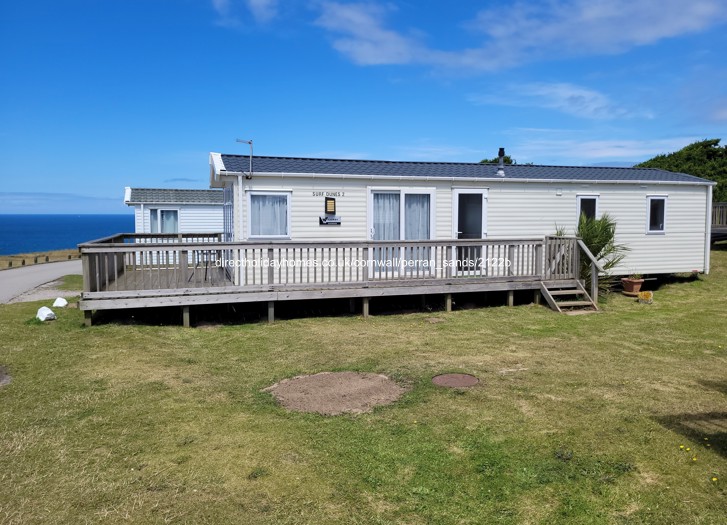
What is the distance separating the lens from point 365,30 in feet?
57.0

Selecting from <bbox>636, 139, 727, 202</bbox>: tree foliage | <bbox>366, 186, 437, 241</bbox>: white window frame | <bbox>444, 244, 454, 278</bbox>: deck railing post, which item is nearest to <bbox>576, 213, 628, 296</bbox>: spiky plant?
<bbox>444, 244, 454, 278</bbox>: deck railing post

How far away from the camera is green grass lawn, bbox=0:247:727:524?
345cm

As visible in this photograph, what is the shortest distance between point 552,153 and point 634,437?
99.7ft

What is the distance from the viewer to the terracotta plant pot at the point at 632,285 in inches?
495

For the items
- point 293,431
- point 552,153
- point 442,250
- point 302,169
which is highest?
point 552,153

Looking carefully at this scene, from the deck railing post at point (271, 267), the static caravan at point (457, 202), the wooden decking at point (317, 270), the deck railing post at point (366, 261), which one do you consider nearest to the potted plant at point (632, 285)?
the static caravan at point (457, 202)

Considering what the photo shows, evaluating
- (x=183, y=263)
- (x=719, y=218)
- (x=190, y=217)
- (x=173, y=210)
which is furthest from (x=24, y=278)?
→ (x=719, y=218)

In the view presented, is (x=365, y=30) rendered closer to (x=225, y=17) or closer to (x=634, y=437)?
(x=225, y=17)

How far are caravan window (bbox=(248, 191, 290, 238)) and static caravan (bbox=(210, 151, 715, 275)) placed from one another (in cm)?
2

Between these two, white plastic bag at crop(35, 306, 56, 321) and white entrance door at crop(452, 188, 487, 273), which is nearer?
white plastic bag at crop(35, 306, 56, 321)

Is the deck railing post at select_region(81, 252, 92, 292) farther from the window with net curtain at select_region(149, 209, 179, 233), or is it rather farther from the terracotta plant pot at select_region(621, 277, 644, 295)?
the window with net curtain at select_region(149, 209, 179, 233)

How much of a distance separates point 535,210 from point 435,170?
2.61m

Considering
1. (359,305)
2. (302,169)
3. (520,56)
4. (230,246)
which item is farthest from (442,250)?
(520,56)

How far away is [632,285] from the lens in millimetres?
12625
